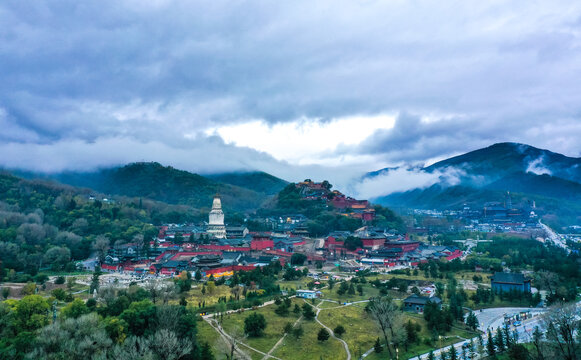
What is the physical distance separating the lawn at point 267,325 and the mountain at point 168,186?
296 feet

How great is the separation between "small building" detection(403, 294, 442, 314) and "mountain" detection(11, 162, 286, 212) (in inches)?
3524

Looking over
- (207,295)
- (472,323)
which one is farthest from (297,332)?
(472,323)

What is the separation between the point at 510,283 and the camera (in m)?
44.6

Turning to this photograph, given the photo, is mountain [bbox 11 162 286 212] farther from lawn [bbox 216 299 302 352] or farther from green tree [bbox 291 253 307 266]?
lawn [bbox 216 299 302 352]

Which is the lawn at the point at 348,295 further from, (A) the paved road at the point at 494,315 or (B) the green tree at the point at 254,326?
(B) the green tree at the point at 254,326

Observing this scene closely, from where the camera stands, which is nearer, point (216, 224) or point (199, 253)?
point (199, 253)

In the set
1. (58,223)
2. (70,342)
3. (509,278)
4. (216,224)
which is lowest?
(509,278)

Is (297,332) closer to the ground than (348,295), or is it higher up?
closer to the ground

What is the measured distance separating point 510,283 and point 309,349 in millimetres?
26590

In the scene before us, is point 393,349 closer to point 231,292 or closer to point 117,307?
point 231,292

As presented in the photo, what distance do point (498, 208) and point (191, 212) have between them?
85.5 metres

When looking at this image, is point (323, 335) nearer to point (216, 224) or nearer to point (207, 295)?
point (207, 295)

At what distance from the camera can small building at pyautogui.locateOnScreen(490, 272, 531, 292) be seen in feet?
145

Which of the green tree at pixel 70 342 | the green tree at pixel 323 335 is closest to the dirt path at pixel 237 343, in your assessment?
the green tree at pixel 323 335
